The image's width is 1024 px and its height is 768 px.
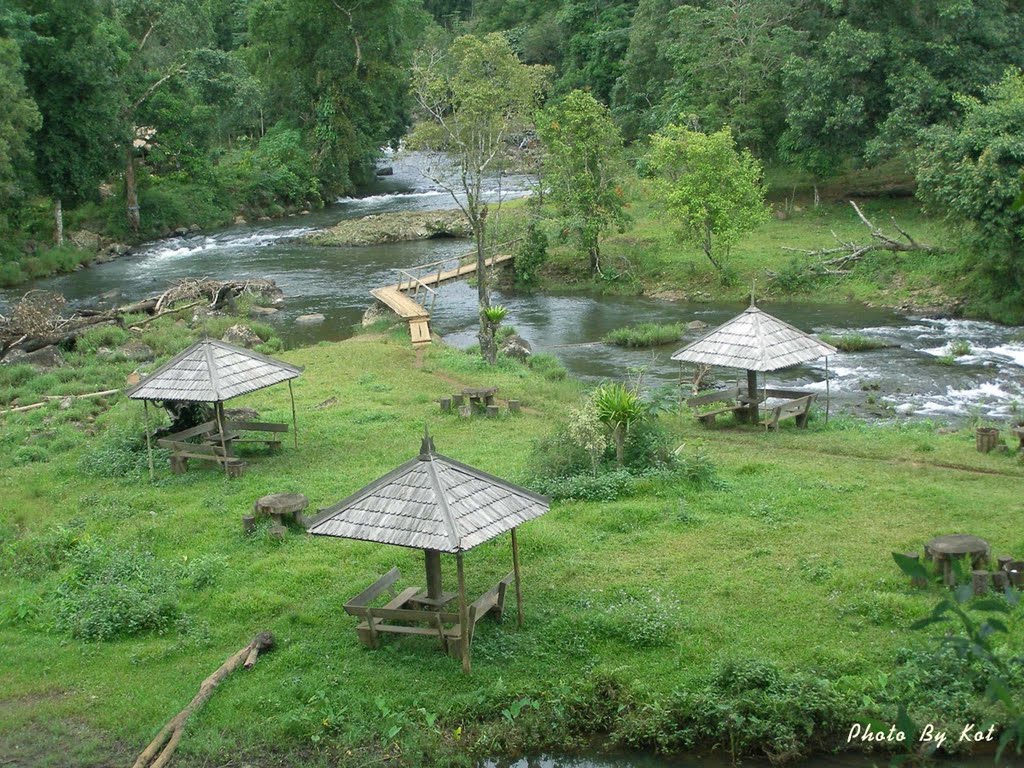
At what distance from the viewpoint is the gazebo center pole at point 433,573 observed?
11.3 m

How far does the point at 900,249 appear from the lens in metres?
32.9

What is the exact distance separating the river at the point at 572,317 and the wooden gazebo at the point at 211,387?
10394 millimetres

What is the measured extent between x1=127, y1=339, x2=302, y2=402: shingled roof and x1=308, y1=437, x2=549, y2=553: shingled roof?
21.2ft

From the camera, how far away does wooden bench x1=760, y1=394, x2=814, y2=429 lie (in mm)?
19359

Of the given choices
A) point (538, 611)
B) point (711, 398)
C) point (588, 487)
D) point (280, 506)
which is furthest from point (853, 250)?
point (538, 611)

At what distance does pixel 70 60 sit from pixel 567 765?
122 feet

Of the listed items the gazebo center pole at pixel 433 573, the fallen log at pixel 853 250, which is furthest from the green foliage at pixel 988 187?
the gazebo center pole at pixel 433 573

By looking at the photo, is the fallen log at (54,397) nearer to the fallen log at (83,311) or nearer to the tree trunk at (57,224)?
the fallen log at (83,311)

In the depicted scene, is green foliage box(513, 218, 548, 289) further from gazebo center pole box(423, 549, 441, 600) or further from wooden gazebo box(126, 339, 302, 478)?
gazebo center pole box(423, 549, 441, 600)

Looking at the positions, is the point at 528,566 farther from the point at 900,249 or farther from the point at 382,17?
the point at 382,17

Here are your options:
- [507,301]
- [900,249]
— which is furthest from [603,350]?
[900,249]

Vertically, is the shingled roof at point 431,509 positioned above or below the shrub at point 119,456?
above

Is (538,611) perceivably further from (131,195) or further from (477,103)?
(131,195)

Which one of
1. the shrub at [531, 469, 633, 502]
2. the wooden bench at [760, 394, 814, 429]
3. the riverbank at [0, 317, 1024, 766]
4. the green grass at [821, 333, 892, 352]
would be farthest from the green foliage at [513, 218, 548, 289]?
the shrub at [531, 469, 633, 502]
